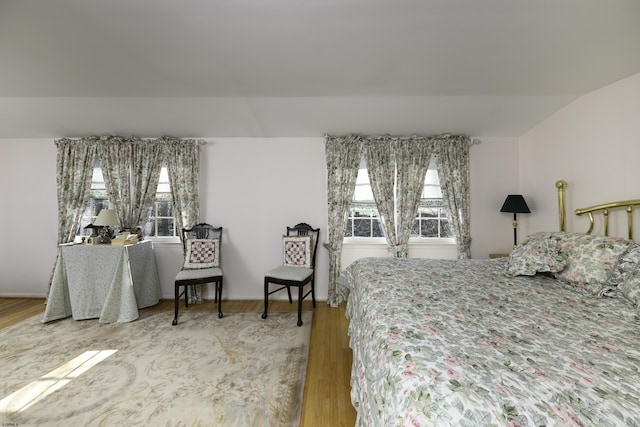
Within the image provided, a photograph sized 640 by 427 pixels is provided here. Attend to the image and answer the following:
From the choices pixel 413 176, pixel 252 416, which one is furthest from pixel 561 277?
pixel 252 416

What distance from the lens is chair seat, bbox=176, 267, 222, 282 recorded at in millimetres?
3035

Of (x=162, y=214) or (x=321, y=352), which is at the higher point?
(x=162, y=214)

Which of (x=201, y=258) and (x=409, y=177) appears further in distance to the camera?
(x=409, y=177)

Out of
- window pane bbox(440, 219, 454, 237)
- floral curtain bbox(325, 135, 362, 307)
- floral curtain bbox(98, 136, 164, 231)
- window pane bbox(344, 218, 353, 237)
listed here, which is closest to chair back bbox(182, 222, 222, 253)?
floral curtain bbox(98, 136, 164, 231)

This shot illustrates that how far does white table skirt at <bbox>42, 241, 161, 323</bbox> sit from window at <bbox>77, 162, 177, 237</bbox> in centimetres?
78

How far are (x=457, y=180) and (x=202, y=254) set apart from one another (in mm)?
3783

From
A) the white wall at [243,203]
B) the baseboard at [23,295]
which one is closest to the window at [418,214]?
the white wall at [243,203]

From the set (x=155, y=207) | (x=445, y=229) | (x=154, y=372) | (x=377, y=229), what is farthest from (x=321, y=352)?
(x=155, y=207)

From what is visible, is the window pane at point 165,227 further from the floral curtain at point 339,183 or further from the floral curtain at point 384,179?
the floral curtain at point 384,179

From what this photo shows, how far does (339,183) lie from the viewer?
3.60 m

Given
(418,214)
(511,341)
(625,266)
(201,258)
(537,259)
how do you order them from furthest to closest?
(418,214) < (201,258) < (537,259) < (625,266) < (511,341)

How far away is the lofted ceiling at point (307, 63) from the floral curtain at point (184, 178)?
0.27 m

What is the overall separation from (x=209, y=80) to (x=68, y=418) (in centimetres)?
294

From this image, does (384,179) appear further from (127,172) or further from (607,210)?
(127,172)
